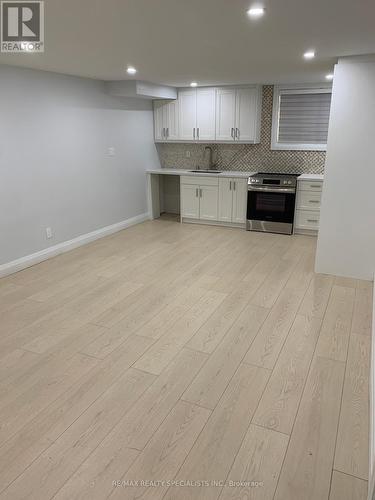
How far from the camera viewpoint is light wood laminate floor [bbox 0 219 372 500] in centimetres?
172

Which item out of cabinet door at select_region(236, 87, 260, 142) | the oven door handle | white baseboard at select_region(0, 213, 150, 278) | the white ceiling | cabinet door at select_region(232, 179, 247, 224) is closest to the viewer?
the white ceiling

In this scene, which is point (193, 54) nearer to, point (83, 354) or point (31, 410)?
point (83, 354)

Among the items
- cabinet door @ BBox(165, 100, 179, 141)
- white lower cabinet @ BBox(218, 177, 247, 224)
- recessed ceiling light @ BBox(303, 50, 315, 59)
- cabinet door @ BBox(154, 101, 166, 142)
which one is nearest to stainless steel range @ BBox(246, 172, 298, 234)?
white lower cabinet @ BBox(218, 177, 247, 224)

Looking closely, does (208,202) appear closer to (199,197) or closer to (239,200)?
(199,197)

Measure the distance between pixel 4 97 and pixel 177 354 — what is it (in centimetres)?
314

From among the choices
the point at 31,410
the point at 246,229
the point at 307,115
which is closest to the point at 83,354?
the point at 31,410

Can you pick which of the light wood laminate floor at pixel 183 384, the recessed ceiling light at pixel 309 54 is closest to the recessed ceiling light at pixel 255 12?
the recessed ceiling light at pixel 309 54

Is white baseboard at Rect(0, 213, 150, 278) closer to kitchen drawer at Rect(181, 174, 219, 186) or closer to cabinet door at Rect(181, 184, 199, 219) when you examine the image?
cabinet door at Rect(181, 184, 199, 219)

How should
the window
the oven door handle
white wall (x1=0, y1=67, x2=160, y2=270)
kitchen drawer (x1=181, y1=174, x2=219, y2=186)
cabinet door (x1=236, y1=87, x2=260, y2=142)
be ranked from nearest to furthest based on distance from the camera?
white wall (x1=0, y1=67, x2=160, y2=270)
the oven door handle
the window
cabinet door (x1=236, y1=87, x2=260, y2=142)
kitchen drawer (x1=181, y1=174, x2=219, y2=186)

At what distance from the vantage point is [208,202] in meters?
6.05

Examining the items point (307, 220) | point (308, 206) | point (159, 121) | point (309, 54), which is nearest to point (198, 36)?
point (309, 54)

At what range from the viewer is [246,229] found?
5895 millimetres

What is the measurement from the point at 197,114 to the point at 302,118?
1656 mm

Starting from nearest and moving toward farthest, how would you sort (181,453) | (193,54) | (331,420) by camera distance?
(181,453)
(331,420)
(193,54)
